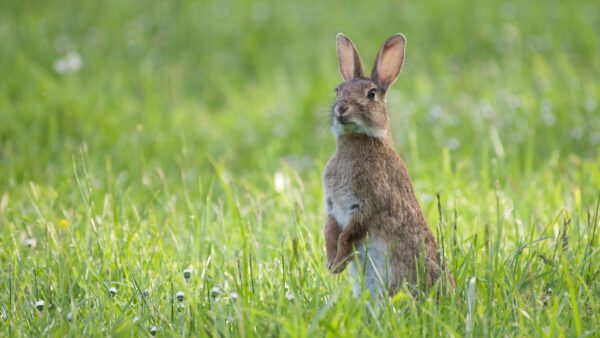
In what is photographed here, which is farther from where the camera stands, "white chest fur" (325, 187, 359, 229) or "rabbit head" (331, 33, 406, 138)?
"rabbit head" (331, 33, 406, 138)

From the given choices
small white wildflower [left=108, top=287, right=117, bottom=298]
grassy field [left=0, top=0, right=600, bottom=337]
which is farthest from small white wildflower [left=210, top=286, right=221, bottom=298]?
small white wildflower [left=108, top=287, right=117, bottom=298]

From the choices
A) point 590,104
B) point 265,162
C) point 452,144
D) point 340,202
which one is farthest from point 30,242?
point 590,104

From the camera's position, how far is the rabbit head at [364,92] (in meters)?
3.66

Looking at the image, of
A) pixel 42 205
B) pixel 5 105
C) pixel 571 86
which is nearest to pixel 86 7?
pixel 5 105

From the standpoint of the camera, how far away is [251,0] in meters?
10.7

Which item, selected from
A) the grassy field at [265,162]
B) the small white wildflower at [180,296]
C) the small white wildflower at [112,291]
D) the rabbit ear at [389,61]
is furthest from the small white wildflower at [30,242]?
the rabbit ear at [389,61]

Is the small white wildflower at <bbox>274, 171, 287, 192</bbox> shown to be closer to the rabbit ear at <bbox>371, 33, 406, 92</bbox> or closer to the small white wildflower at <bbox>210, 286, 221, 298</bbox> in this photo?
the rabbit ear at <bbox>371, 33, 406, 92</bbox>

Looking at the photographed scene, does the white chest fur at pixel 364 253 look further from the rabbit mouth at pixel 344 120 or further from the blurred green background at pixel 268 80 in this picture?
the blurred green background at pixel 268 80

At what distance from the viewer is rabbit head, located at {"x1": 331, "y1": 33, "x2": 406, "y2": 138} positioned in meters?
3.66

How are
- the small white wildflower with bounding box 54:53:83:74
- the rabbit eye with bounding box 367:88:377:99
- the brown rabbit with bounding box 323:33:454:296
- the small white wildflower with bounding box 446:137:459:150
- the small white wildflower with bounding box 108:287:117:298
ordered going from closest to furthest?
the small white wildflower with bounding box 108:287:117:298 < the brown rabbit with bounding box 323:33:454:296 < the rabbit eye with bounding box 367:88:377:99 < the small white wildflower with bounding box 446:137:459:150 < the small white wildflower with bounding box 54:53:83:74

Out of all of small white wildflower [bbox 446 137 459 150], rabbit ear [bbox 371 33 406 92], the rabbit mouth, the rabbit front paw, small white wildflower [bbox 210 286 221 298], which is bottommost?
small white wildflower [bbox 210 286 221 298]

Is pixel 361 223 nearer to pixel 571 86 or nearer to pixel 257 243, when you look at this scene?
pixel 257 243

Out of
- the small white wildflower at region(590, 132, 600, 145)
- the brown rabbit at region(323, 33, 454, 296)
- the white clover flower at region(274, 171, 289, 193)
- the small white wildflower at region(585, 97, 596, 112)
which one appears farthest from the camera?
the small white wildflower at region(585, 97, 596, 112)

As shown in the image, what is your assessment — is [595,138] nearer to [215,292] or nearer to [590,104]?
[590,104]
